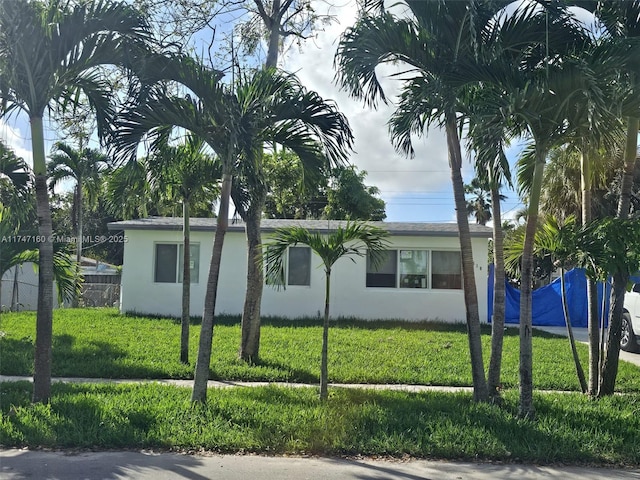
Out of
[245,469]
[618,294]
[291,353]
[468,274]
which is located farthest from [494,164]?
[291,353]

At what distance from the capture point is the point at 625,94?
5.80m

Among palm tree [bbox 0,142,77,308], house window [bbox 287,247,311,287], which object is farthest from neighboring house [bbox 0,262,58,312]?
palm tree [bbox 0,142,77,308]

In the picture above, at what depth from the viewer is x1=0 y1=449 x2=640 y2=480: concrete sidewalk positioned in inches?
178

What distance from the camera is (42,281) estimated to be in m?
6.27

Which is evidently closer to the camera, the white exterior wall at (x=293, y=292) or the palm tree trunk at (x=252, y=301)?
the palm tree trunk at (x=252, y=301)

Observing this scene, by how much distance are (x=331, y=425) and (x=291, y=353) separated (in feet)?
15.0

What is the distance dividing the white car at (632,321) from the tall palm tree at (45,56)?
11110 millimetres

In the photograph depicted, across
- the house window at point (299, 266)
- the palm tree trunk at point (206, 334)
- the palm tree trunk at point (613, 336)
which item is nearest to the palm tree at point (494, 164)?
the palm tree trunk at point (613, 336)

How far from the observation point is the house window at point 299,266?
15914 mm

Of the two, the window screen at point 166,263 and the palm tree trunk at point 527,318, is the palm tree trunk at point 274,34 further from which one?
the window screen at point 166,263

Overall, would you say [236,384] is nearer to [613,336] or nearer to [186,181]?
[186,181]

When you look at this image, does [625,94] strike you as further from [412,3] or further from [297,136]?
[297,136]

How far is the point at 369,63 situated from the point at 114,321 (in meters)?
10.5

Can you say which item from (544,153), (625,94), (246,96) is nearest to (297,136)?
(246,96)
